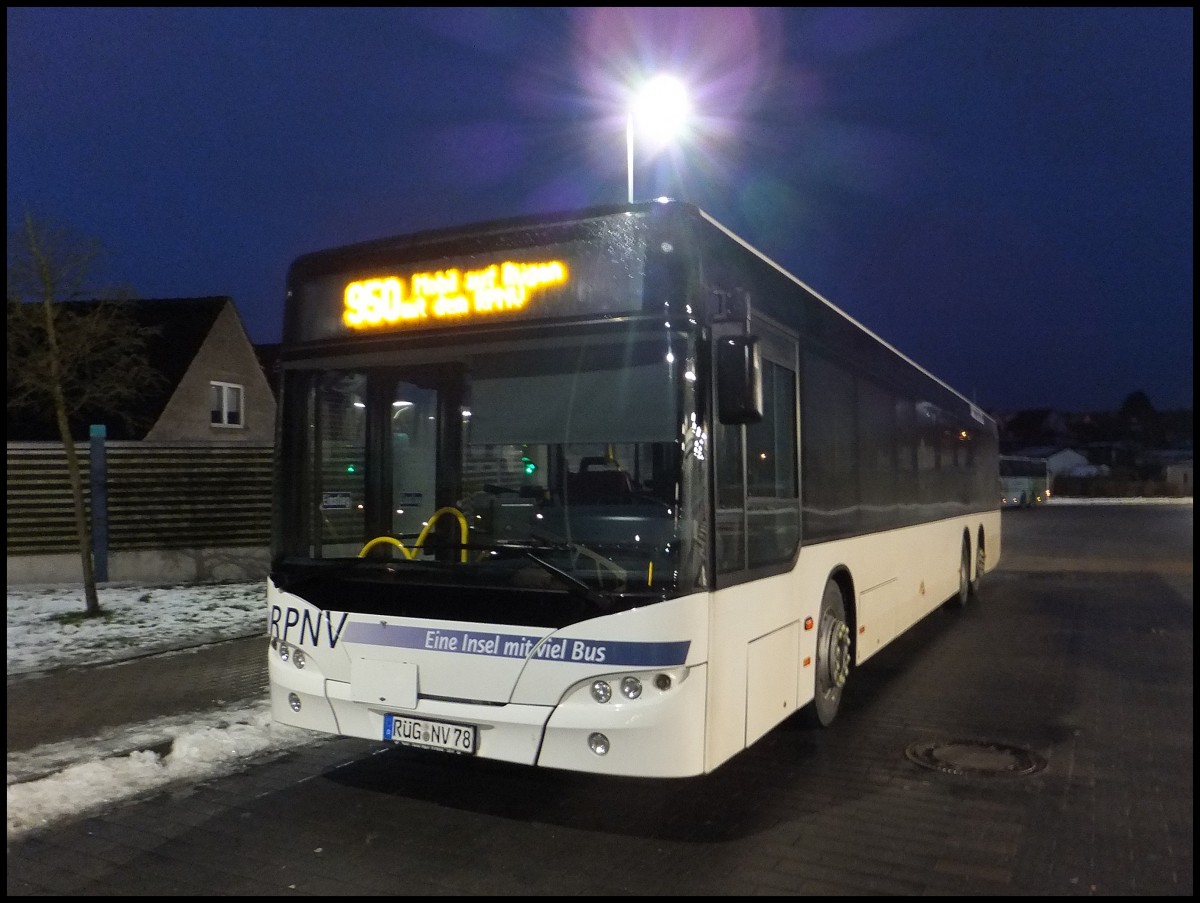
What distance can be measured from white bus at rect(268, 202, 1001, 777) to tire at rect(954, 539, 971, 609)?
734 cm

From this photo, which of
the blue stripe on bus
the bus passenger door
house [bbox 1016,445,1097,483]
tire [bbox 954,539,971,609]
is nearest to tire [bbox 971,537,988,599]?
tire [bbox 954,539,971,609]

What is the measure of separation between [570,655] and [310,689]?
5.22 ft

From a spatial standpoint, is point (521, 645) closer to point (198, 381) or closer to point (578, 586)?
point (578, 586)

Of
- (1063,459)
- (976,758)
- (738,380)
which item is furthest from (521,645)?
(1063,459)

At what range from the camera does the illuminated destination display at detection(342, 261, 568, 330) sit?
17.1 feet

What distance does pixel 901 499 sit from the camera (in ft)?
30.1

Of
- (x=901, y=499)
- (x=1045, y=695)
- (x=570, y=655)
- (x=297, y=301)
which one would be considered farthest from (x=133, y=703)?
(x=1045, y=695)

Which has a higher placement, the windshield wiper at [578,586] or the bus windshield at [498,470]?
the bus windshield at [498,470]

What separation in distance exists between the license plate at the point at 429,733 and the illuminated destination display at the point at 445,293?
2076 mm

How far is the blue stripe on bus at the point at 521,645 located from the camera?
4637 mm

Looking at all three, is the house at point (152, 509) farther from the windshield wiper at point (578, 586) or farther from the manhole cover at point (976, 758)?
the manhole cover at point (976, 758)

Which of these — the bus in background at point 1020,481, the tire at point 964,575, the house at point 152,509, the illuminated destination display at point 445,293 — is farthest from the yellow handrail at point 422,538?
the bus in background at point 1020,481

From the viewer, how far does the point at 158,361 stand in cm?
2480

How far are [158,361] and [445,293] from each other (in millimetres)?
21799
